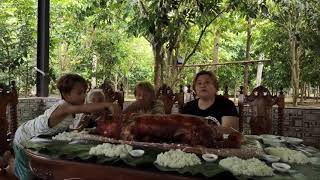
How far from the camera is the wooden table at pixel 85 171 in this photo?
1.16 m

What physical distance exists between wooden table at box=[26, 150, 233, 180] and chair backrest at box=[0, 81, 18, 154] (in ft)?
3.16

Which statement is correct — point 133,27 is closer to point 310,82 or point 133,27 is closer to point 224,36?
point 224,36

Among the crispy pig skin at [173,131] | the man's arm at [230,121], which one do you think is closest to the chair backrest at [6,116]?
the crispy pig skin at [173,131]

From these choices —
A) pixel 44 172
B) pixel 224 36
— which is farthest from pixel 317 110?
pixel 44 172

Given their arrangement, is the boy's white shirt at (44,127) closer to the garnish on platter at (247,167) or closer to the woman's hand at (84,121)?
the woman's hand at (84,121)

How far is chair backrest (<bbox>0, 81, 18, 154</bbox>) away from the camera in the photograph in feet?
7.54

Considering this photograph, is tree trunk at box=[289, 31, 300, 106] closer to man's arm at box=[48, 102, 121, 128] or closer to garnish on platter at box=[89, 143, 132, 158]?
man's arm at box=[48, 102, 121, 128]

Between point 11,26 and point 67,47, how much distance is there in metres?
0.85

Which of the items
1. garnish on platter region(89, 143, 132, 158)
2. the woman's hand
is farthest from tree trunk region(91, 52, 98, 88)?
garnish on platter region(89, 143, 132, 158)

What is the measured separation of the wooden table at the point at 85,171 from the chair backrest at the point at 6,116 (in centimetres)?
96

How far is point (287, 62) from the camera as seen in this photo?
14.4 ft

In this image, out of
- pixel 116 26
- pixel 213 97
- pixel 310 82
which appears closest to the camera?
pixel 213 97

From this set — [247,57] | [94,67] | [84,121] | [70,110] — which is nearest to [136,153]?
[70,110]

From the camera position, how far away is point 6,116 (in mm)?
2396
